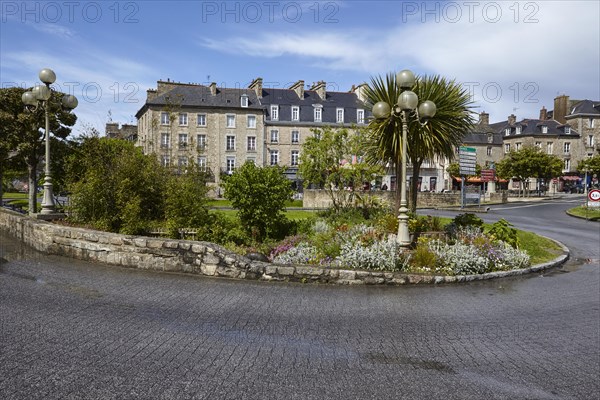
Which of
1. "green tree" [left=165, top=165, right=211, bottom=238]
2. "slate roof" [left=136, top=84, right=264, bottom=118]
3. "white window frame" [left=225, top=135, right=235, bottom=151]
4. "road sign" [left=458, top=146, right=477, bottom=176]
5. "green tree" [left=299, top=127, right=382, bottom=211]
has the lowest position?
"green tree" [left=165, top=165, right=211, bottom=238]

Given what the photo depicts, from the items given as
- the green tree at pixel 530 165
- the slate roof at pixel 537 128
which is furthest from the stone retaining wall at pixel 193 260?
the slate roof at pixel 537 128

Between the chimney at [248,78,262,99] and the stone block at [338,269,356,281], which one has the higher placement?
the chimney at [248,78,262,99]

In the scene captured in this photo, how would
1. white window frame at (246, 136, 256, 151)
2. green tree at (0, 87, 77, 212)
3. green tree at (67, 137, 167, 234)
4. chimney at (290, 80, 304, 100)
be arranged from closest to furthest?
green tree at (67, 137, 167, 234) → green tree at (0, 87, 77, 212) → white window frame at (246, 136, 256, 151) → chimney at (290, 80, 304, 100)

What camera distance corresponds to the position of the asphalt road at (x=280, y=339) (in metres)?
4.21

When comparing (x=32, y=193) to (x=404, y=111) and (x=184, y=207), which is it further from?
(x=404, y=111)

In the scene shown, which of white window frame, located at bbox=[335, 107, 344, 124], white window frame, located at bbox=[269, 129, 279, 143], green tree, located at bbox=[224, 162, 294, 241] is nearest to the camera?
green tree, located at bbox=[224, 162, 294, 241]

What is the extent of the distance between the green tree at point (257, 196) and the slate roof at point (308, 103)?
1951 inches

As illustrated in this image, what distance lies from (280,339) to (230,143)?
55693 mm

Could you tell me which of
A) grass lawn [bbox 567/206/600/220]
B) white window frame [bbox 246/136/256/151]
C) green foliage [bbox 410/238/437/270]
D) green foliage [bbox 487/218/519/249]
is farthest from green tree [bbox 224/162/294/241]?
white window frame [bbox 246/136/256/151]

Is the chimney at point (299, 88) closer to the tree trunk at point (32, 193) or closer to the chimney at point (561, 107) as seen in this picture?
the tree trunk at point (32, 193)

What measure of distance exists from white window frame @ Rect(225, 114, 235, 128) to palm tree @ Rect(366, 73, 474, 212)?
4782 centimetres

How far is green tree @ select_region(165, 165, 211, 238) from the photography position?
11.5 meters

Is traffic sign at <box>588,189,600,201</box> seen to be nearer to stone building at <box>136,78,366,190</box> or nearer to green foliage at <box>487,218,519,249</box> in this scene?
green foliage at <box>487,218,519,249</box>

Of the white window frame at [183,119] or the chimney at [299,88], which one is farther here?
the chimney at [299,88]
